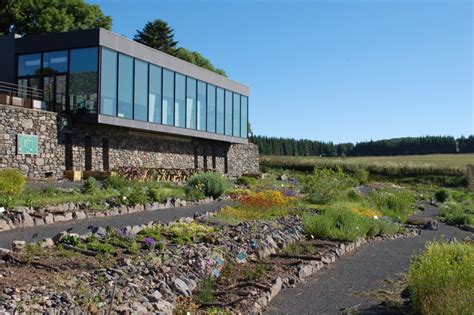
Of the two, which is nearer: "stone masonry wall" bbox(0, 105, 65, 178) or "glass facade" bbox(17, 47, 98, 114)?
"stone masonry wall" bbox(0, 105, 65, 178)

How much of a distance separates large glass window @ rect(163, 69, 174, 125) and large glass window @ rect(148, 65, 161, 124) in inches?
18.5

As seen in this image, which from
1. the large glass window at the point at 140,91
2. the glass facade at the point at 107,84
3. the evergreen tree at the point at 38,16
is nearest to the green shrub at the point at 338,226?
the glass facade at the point at 107,84

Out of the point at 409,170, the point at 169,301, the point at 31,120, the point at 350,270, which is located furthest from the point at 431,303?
the point at 409,170

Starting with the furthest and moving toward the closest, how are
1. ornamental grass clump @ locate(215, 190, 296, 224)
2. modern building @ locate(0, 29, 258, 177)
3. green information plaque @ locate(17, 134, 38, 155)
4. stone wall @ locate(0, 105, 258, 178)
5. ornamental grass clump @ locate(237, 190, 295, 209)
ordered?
modern building @ locate(0, 29, 258, 177), green information plaque @ locate(17, 134, 38, 155), stone wall @ locate(0, 105, 258, 178), ornamental grass clump @ locate(237, 190, 295, 209), ornamental grass clump @ locate(215, 190, 296, 224)

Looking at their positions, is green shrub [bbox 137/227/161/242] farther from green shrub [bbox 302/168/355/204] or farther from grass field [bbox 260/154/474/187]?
grass field [bbox 260/154/474/187]

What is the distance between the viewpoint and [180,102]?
93.7 feet

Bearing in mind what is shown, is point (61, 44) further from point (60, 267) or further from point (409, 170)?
point (409, 170)

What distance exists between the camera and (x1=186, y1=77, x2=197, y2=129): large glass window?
29.2 meters

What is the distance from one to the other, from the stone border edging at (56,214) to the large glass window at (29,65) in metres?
12.4

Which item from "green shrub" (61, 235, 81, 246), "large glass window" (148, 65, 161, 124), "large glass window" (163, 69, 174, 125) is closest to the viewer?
"green shrub" (61, 235, 81, 246)

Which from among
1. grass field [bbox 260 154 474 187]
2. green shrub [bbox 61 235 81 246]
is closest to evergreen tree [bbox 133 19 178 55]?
grass field [bbox 260 154 474 187]

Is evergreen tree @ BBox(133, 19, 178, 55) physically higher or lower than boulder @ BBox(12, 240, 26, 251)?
higher

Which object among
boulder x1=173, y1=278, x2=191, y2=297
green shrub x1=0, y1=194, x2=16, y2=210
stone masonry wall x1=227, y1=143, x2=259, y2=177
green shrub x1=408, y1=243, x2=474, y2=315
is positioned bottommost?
boulder x1=173, y1=278, x2=191, y2=297

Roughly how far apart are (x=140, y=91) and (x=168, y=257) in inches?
732
